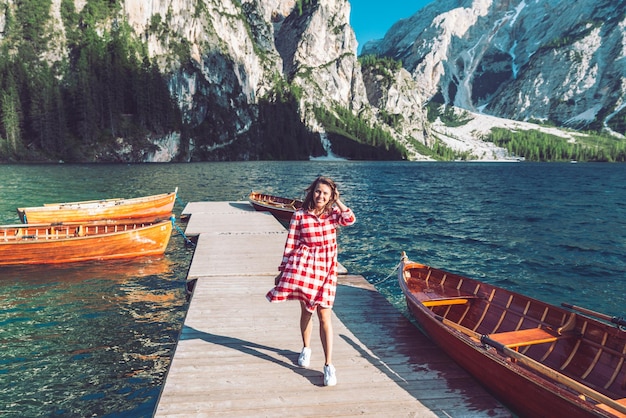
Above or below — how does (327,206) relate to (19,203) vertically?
above

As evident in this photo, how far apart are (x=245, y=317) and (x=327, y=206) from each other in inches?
172

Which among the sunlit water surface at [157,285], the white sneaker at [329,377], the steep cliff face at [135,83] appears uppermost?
the steep cliff face at [135,83]

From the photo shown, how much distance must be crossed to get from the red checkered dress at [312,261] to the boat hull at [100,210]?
23576mm

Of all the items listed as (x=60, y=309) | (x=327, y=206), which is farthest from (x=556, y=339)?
(x=60, y=309)

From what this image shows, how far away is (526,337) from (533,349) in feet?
1.65

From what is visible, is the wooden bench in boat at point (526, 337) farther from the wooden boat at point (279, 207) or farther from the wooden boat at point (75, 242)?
the wooden boat at point (279, 207)

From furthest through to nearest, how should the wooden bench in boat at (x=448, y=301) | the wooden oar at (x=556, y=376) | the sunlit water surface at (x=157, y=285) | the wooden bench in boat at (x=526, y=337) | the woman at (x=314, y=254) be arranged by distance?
the wooden bench in boat at (x=448, y=301)
the sunlit water surface at (x=157, y=285)
the wooden bench in boat at (x=526, y=337)
the woman at (x=314, y=254)
the wooden oar at (x=556, y=376)

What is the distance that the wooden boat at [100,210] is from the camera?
951 inches

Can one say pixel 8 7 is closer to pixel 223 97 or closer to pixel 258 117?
pixel 223 97

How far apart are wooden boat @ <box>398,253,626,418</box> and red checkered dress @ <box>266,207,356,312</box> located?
2.66m

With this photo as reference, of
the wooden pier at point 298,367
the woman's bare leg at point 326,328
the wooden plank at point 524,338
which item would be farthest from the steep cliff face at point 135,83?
the wooden plank at point 524,338

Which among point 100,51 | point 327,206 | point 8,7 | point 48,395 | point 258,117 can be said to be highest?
point 8,7

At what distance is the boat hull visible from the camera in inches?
951

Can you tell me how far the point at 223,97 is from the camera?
561 feet
